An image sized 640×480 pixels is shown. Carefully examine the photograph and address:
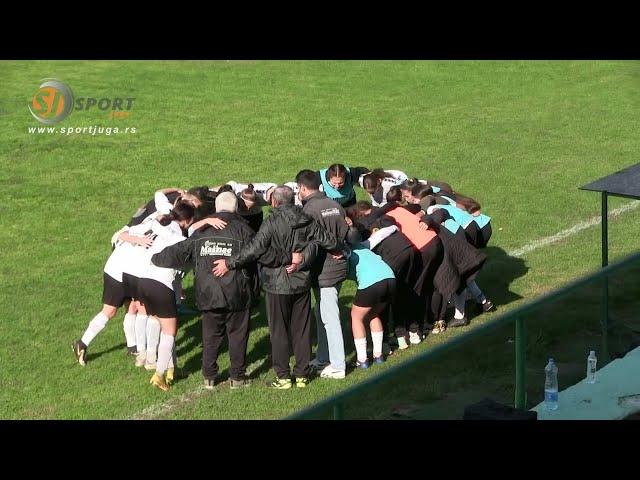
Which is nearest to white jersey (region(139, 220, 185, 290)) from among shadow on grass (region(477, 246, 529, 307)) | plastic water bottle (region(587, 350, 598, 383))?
shadow on grass (region(477, 246, 529, 307))

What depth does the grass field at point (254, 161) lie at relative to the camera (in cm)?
1163

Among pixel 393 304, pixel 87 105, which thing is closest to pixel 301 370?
pixel 393 304

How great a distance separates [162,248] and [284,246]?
1.12m

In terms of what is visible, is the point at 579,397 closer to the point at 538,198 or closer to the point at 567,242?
the point at 567,242

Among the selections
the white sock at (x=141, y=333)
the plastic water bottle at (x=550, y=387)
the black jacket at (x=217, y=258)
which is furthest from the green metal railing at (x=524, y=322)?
the white sock at (x=141, y=333)

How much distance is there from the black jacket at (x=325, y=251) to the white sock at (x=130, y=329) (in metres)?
1.84

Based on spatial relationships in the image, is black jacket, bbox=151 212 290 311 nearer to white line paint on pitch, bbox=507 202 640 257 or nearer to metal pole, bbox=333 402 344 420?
metal pole, bbox=333 402 344 420

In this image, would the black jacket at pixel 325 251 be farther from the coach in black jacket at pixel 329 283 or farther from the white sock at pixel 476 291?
the white sock at pixel 476 291

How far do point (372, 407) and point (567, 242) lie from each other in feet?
30.5

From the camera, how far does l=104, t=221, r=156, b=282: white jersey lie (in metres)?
11.4

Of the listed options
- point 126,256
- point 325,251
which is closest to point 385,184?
point 325,251

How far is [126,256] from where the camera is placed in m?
11.6

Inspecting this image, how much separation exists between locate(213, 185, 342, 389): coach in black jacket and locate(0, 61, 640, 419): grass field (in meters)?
0.31

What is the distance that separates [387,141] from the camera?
2102cm
